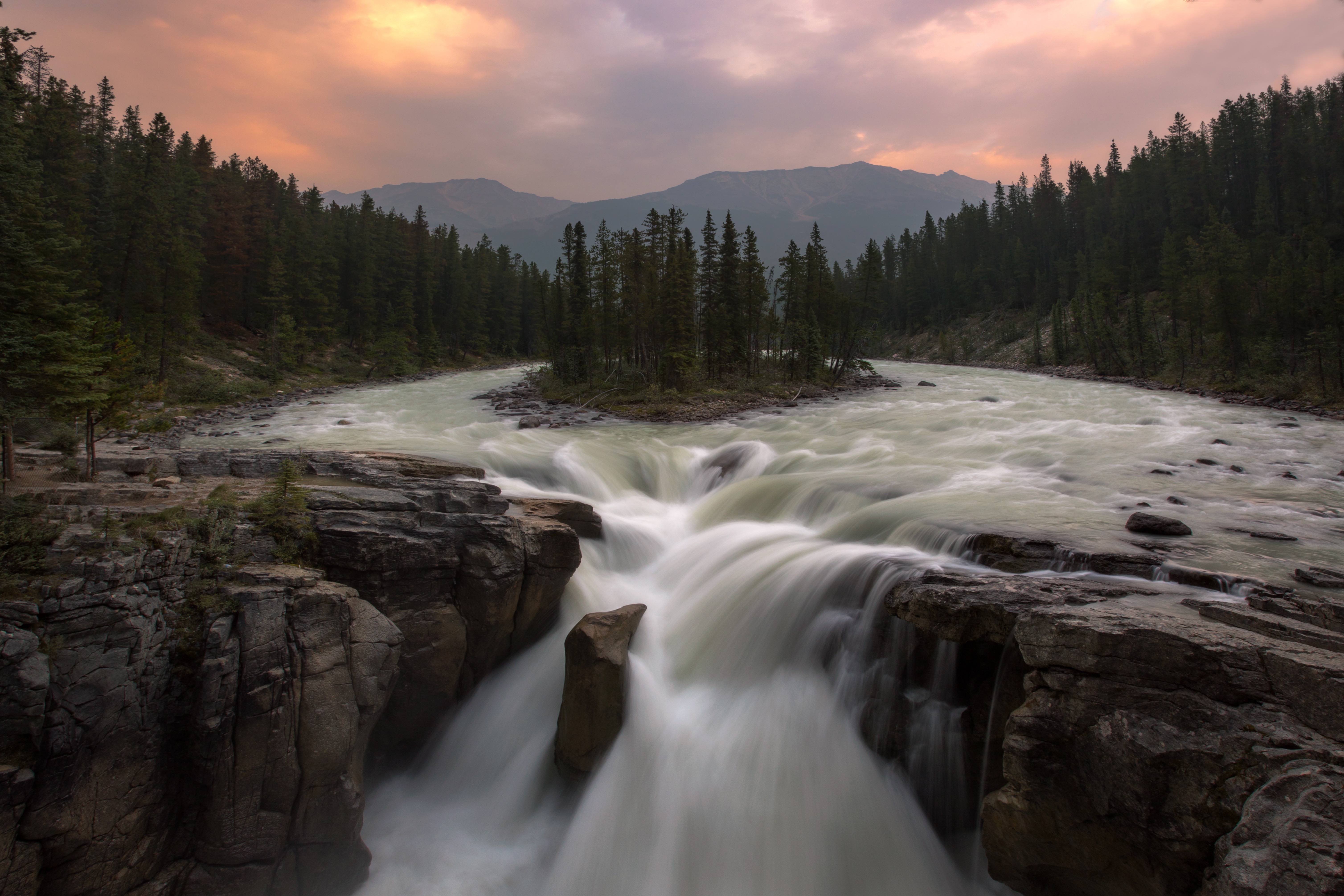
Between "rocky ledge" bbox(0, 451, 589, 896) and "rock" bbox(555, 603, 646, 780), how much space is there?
196cm

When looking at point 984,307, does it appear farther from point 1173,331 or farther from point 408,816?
point 408,816

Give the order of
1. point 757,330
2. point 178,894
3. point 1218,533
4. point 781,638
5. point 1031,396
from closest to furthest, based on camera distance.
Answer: point 178,894
point 781,638
point 1218,533
point 1031,396
point 757,330

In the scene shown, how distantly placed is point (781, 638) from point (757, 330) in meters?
45.1

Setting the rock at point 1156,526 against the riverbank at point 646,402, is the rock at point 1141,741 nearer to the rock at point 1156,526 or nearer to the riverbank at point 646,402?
the rock at point 1156,526

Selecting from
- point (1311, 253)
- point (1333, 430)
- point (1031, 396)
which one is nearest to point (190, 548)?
point (1333, 430)

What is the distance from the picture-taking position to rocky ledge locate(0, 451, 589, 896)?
5.52 meters

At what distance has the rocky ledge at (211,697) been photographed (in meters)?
5.52

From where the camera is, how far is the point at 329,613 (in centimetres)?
712

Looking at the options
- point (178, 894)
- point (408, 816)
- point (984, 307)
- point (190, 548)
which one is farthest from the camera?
point (984, 307)

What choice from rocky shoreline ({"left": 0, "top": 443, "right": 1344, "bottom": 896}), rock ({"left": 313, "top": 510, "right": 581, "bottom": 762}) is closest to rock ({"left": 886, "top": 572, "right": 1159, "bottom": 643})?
rocky shoreline ({"left": 0, "top": 443, "right": 1344, "bottom": 896})

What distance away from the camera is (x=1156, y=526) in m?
10.8

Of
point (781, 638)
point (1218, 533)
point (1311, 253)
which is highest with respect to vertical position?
point (1311, 253)

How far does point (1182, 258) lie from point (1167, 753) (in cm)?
8201

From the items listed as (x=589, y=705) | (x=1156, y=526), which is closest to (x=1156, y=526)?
(x=1156, y=526)
